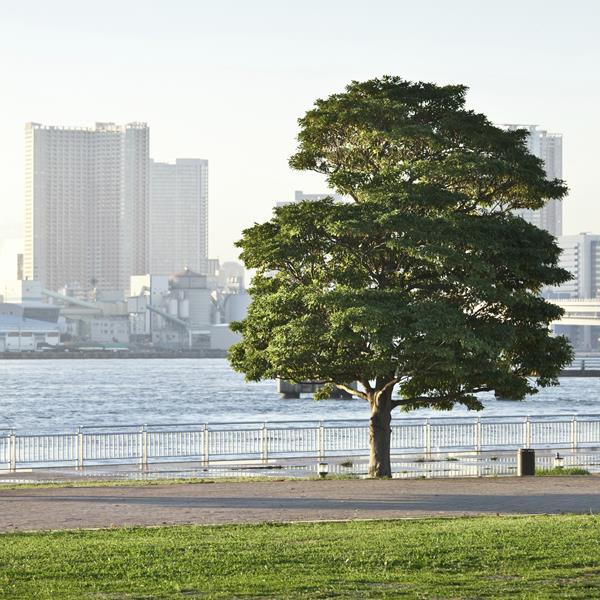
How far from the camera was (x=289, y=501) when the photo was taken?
2416 centimetres

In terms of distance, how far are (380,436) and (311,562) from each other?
17.8 meters

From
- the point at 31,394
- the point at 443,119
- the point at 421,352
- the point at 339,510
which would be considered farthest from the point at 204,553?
the point at 31,394

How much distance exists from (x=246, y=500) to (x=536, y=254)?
1086cm

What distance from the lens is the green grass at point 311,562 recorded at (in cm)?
1331

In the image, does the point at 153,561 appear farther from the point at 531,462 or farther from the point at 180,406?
the point at 180,406

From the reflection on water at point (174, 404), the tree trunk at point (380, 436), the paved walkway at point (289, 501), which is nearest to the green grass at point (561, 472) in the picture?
the paved walkway at point (289, 501)

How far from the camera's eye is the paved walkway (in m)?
21.4

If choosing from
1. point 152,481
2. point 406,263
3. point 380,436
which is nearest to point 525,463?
point 380,436

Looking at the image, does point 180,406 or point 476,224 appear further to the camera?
point 180,406

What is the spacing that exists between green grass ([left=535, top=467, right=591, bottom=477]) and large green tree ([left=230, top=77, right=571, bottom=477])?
203cm

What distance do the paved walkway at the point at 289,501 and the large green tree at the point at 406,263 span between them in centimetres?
316

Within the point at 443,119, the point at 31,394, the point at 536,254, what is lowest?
the point at 31,394

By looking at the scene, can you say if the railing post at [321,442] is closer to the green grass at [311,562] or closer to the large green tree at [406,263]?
the large green tree at [406,263]

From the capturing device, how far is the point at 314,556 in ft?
51.3
